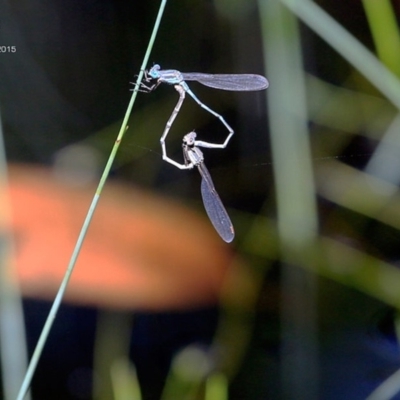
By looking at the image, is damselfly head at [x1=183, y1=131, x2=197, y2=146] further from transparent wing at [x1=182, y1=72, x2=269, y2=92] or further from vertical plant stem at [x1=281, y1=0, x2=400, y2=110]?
vertical plant stem at [x1=281, y1=0, x2=400, y2=110]

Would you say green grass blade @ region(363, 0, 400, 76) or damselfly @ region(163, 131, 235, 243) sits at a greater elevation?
green grass blade @ region(363, 0, 400, 76)

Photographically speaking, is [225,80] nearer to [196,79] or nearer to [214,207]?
[196,79]

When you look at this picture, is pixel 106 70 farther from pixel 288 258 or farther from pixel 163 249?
pixel 288 258

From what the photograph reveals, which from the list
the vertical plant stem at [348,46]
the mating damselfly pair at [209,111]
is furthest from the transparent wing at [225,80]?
the vertical plant stem at [348,46]

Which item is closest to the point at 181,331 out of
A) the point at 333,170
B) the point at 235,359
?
the point at 235,359

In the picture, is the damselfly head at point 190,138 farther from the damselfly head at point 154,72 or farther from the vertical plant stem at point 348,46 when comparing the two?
the vertical plant stem at point 348,46

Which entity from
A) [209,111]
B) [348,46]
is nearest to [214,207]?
[209,111]

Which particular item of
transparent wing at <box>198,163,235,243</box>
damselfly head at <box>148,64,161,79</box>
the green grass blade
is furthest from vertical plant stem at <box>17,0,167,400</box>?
the green grass blade
